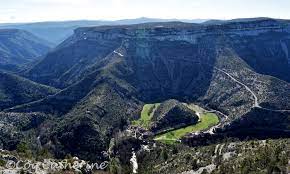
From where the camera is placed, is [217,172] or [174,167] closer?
[217,172]

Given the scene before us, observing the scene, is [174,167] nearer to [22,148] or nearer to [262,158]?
[262,158]

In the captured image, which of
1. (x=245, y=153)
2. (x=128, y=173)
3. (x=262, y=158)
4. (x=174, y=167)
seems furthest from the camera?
(x=128, y=173)

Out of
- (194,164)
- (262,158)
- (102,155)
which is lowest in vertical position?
(102,155)

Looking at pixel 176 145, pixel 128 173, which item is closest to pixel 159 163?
pixel 128 173

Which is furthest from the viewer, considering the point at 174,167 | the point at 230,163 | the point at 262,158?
the point at 174,167

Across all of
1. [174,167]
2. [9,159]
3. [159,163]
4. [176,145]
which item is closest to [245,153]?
[174,167]

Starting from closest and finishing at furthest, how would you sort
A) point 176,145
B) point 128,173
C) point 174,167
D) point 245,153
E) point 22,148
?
point 245,153
point 174,167
point 128,173
point 22,148
point 176,145

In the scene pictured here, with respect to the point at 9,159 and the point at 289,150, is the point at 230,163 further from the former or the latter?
the point at 9,159

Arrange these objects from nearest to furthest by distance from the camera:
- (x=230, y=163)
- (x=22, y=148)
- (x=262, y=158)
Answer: (x=262, y=158) < (x=230, y=163) < (x=22, y=148)

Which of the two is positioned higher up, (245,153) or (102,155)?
(245,153)

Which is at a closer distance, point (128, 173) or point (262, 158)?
point (262, 158)
